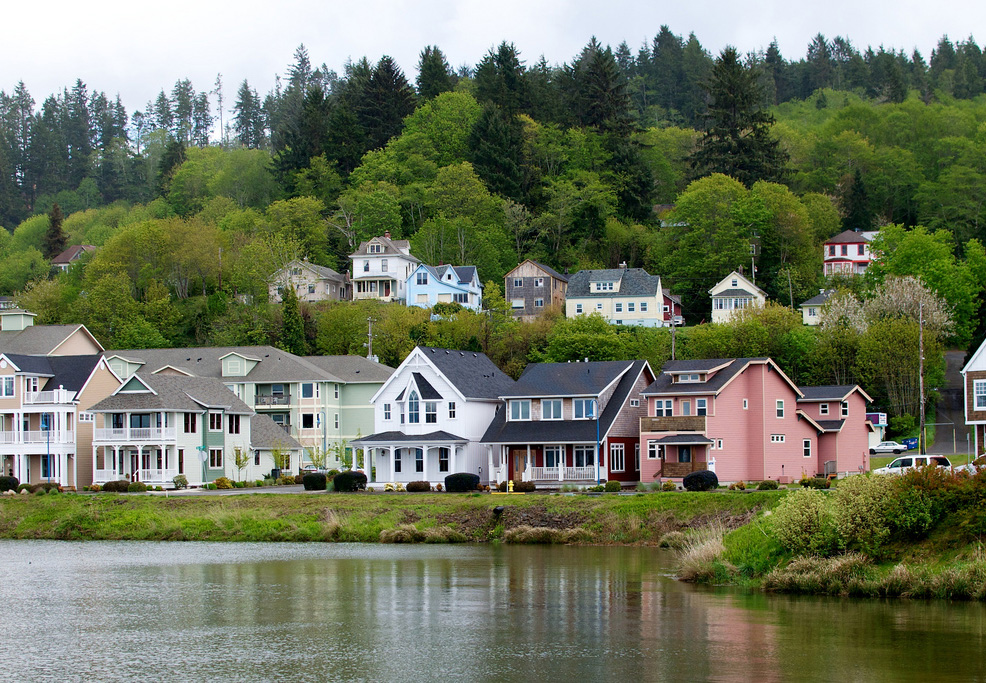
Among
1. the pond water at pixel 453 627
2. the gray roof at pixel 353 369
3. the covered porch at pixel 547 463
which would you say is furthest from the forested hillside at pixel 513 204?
the pond water at pixel 453 627

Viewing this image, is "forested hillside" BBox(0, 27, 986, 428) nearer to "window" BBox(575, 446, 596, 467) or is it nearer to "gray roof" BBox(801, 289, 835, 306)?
"gray roof" BBox(801, 289, 835, 306)

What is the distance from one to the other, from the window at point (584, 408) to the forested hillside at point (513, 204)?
26632 mm

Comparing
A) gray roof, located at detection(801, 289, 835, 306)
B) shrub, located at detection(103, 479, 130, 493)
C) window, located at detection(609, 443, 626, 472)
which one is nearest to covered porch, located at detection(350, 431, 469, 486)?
window, located at detection(609, 443, 626, 472)

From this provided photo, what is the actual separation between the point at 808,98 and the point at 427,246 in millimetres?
102459

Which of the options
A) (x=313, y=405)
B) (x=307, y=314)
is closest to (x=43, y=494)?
(x=313, y=405)

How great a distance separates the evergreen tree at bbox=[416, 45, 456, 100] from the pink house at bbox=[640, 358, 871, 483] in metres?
92.1

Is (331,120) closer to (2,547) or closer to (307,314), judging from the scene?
(307,314)

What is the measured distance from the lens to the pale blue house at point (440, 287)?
10950 cm

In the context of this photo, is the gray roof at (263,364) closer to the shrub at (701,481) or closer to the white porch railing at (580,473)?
the white porch railing at (580,473)

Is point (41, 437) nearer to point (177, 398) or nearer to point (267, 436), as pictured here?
point (177, 398)

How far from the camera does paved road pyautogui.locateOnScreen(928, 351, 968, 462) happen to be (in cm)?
7781

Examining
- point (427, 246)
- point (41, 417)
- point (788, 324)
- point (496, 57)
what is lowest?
point (41, 417)

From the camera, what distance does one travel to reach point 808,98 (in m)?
196

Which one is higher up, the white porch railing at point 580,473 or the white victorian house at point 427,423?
the white victorian house at point 427,423
